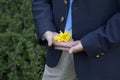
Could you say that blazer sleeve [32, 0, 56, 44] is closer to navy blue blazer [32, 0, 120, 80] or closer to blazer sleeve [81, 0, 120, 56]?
navy blue blazer [32, 0, 120, 80]

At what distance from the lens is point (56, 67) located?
8.75ft

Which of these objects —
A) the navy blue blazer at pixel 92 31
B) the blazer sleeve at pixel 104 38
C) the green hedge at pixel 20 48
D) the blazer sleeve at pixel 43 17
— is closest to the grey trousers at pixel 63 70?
the navy blue blazer at pixel 92 31

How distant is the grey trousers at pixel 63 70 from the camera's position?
258cm

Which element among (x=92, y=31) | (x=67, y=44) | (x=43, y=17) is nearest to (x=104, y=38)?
(x=92, y=31)

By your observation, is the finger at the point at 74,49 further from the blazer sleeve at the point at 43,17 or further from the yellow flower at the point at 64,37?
the blazer sleeve at the point at 43,17

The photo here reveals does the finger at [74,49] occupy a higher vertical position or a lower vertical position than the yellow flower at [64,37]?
lower

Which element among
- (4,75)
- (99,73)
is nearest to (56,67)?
(99,73)

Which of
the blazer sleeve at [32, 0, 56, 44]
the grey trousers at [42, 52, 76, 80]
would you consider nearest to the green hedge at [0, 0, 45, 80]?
the grey trousers at [42, 52, 76, 80]

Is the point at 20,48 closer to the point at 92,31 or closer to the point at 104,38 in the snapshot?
the point at 92,31

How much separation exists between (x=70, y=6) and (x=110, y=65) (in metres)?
0.43

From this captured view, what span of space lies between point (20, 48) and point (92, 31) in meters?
1.90

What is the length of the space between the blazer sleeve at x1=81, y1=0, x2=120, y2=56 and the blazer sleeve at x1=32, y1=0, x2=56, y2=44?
35cm

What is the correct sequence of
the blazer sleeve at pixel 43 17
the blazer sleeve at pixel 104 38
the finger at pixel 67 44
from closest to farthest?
the blazer sleeve at pixel 104 38, the finger at pixel 67 44, the blazer sleeve at pixel 43 17

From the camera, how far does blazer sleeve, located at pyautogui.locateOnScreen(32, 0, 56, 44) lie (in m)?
2.54
